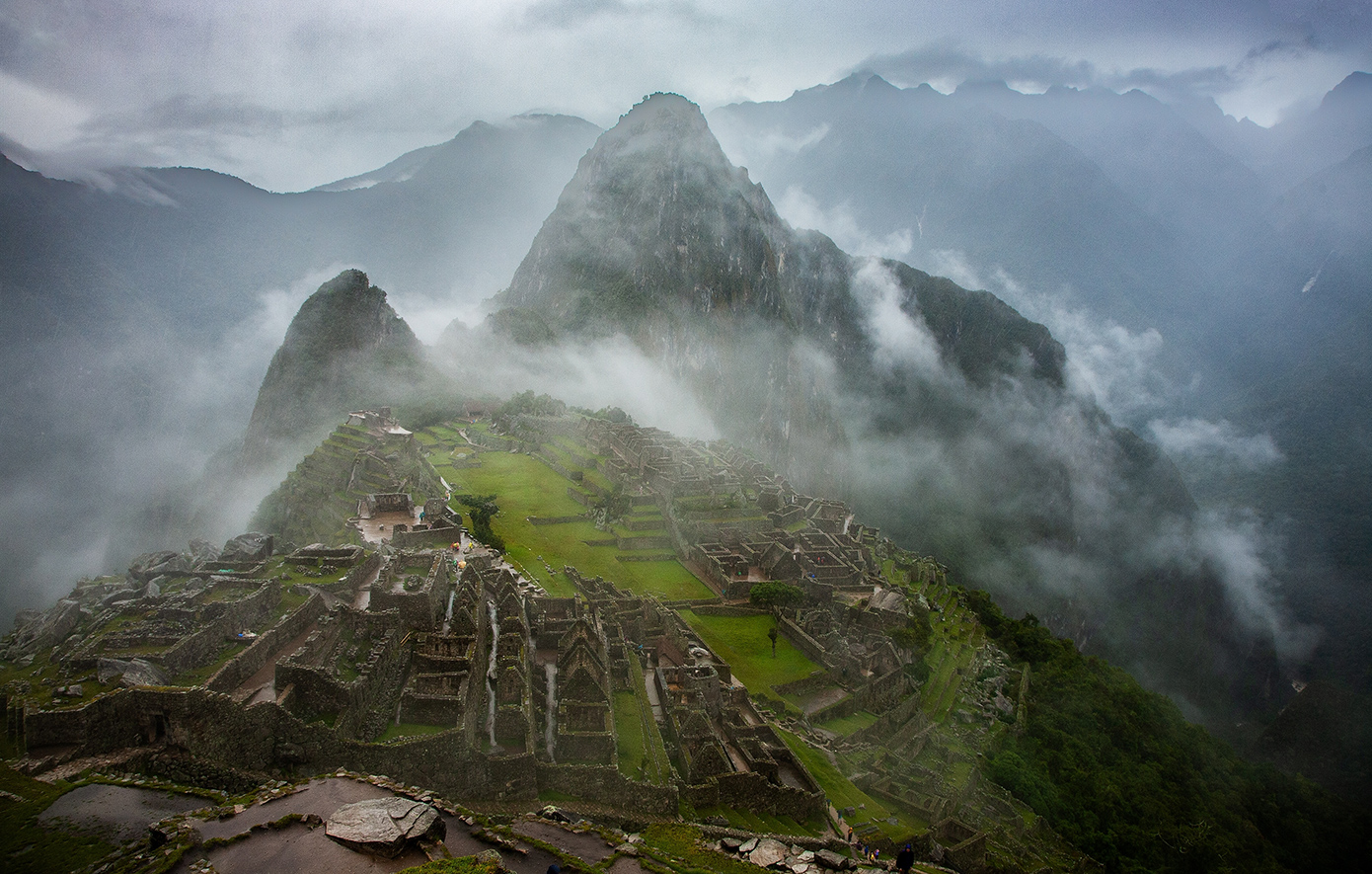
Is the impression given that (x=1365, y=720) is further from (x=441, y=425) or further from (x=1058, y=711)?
(x=441, y=425)

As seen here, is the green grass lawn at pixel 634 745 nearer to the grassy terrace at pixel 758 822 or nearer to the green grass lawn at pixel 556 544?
the grassy terrace at pixel 758 822

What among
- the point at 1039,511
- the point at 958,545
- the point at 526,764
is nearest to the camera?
the point at 526,764

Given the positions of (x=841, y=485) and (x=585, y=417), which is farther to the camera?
(x=841, y=485)

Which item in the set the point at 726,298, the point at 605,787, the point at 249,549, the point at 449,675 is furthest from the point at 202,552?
the point at 726,298

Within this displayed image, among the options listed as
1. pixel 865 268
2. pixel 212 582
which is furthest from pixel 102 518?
pixel 865 268

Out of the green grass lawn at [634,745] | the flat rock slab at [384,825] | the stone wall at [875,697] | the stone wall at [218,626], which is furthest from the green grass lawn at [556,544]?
the flat rock slab at [384,825]

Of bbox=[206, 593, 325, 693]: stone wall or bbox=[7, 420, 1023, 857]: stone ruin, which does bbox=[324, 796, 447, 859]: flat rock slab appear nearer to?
bbox=[7, 420, 1023, 857]: stone ruin
